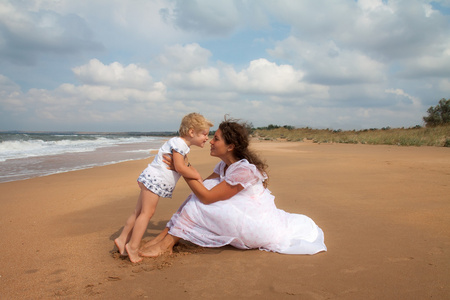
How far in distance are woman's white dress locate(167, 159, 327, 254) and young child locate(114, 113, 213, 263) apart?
0.29 m

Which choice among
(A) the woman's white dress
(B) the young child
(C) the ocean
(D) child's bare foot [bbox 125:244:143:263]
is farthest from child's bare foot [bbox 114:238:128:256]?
(C) the ocean

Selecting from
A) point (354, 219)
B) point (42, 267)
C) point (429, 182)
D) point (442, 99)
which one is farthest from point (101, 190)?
point (442, 99)

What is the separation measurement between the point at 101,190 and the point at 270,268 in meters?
5.06

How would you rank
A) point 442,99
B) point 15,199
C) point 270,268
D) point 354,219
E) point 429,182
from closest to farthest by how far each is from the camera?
point 270,268 → point 354,219 → point 15,199 → point 429,182 → point 442,99

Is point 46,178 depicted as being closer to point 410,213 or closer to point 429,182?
point 410,213

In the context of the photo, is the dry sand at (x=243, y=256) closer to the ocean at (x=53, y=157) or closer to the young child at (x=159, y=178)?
the young child at (x=159, y=178)

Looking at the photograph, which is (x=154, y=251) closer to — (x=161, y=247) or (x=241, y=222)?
(x=161, y=247)

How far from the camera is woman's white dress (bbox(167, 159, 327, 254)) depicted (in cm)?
317

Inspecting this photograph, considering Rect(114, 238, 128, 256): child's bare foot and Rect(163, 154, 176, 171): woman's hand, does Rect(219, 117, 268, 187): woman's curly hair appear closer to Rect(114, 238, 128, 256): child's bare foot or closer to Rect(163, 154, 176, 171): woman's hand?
Rect(163, 154, 176, 171): woman's hand

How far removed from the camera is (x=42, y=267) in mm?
3020

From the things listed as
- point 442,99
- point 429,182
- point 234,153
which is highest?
point 442,99

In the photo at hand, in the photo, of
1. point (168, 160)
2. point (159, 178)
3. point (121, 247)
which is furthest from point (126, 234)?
point (168, 160)

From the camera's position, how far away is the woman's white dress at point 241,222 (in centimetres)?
317

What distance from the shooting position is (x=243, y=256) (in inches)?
125
